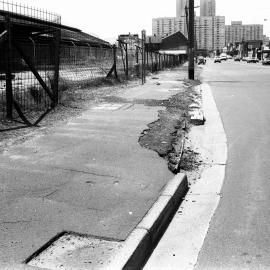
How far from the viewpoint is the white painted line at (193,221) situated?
161 inches

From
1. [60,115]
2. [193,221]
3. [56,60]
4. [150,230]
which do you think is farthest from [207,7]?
[150,230]

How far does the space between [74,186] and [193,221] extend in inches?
58.7

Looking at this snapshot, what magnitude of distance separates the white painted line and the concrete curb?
68 millimetres

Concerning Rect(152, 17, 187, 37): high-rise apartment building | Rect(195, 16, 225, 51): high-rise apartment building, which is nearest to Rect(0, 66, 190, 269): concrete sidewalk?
Rect(195, 16, 225, 51): high-rise apartment building

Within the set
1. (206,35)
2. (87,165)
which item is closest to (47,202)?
(87,165)

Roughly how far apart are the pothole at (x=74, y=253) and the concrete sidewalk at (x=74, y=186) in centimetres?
7

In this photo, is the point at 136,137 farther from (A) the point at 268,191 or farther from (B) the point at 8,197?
(B) the point at 8,197

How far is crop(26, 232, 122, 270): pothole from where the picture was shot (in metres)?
3.67

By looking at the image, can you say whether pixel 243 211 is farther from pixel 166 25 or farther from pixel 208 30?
pixel 208 30

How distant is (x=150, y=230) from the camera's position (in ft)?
14.2

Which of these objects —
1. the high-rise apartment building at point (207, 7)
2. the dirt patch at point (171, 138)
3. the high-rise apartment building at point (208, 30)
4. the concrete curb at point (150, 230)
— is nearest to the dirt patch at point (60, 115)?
the dirt patch at point (171, 138)

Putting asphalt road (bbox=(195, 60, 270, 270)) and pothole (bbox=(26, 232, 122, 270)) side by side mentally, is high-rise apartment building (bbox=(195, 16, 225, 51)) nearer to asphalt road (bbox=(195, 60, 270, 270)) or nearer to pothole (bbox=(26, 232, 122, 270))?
asphalt road (bbox=(195, 60, 270, 270))

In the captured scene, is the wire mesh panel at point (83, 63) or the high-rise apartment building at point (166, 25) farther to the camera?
the high-rise apartment building at point (166, 25)

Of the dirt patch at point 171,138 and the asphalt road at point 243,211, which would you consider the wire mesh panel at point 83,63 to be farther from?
the asphalt road at point 243,211
